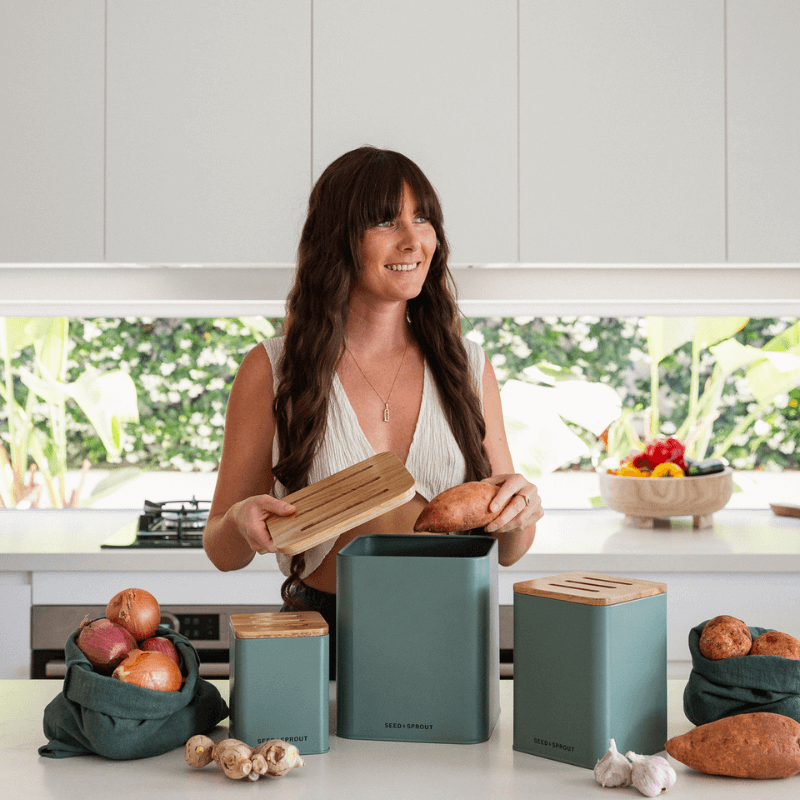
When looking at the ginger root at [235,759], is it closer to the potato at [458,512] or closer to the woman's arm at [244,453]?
the potato at [458,512]

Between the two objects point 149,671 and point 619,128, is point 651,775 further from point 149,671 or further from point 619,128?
point 619,128

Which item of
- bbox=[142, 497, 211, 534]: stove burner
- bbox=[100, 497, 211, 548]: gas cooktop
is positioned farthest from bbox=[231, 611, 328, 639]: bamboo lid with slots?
bbox=[142, 497, 211, 534]: stove burner

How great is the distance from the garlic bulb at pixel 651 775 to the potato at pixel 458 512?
0.91 ft

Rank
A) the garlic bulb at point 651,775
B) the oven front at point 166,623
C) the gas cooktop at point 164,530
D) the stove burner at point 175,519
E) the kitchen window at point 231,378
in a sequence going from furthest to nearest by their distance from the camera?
the kitchen window at point 231,378 → the stove burner at point 175,519 → the gas cooktop at point 164,530 → the oven front at point 166,623 → the garlic bulb at point 651,775

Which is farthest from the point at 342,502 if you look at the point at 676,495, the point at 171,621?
the point at 676,495

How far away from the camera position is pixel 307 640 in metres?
0.78

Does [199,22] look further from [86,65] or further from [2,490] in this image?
[2,490]

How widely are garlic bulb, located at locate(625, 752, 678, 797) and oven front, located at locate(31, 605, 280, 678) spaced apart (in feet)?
4.30

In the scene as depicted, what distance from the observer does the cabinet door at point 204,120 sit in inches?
88.5

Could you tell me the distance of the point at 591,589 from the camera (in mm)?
798

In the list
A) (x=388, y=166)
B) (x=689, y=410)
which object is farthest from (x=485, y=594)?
(x=689, y=410)

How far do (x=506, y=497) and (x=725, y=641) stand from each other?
0.25 metres

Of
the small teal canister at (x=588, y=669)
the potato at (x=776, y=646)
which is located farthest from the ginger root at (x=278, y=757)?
the potato at (x=776, y=646)

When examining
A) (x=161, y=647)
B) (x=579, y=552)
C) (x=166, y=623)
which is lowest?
(x=166, y=623)
